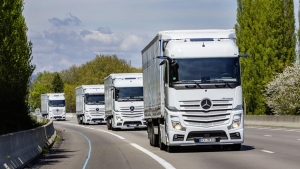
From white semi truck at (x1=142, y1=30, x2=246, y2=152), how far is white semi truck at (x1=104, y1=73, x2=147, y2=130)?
2326 cm

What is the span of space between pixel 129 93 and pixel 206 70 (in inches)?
954

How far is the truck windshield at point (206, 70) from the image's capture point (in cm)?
2303

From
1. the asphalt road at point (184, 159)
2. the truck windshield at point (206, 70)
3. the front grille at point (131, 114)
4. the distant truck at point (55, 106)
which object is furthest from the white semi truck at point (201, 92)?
the distant truck at point (55, 106)

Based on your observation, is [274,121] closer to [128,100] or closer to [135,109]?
[135,109]

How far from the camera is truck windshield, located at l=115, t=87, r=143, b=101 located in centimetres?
4684

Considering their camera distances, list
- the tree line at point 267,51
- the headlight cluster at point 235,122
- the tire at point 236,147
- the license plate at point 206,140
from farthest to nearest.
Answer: the tree line at point 267,51
the tire at point 236,147
the headlight cluster at point 235,122
the license plate at point 206,140

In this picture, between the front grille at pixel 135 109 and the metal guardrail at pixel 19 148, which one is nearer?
the metal guardrail at pixel 19 148

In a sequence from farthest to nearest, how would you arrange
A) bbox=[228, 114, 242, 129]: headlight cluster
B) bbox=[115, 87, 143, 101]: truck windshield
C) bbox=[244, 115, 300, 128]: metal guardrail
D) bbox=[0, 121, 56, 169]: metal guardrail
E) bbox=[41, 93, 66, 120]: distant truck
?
bbox=[41, 93, 66, 120]: distant truck → bbox=[115, 87, 143, 101]: truck windshield → bbox=[244, 115, 300, 128]: metal guardrail → bbox=[228, 114, 242, 129]: headlight cluster → bbox=[0, 121, 56, 169]: metal guardrail

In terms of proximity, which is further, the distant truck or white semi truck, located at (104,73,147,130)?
the distant truck

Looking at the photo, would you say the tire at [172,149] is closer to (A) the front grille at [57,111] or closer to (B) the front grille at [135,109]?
(B) the front grille at [135,109]

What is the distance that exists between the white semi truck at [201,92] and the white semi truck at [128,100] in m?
23.3

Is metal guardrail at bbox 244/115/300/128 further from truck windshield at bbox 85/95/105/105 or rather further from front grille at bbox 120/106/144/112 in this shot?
truck windshield at bbox 85/95/105/105

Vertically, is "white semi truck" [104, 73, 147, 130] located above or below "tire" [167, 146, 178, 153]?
above

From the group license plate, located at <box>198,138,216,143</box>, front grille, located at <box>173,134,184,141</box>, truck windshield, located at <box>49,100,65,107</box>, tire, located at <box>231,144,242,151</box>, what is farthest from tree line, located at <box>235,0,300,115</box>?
front grille, located at <box>173,134,184,141</box>
